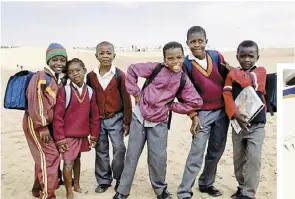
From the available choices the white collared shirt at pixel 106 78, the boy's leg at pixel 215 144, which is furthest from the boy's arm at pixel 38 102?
the boy's leg at pixel 215 144

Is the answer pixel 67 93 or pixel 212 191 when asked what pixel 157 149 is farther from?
pixel 67 93

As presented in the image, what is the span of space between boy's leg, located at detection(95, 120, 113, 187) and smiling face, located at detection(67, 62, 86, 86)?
54 centimetres

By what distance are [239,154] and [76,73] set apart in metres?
1.87

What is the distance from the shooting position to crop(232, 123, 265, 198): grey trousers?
165 inches

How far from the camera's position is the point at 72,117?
14.0 ft

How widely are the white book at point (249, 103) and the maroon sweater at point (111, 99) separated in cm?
115

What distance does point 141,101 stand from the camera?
14.0ft

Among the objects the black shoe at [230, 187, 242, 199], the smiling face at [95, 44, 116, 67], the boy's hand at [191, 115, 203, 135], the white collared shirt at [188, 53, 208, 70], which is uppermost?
the smiling face at [95, 44, 116, 67]

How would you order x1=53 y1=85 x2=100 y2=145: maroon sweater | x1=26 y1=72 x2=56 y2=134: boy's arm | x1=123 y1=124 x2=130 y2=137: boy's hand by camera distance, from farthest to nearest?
x1=123 y1=124 x2=130 y2=137: boy's hand
x1=53 y1=85 x2=100 y2=145: maroon sweater
x1=26 y1=72 x2=56 y2=134: boy's arm

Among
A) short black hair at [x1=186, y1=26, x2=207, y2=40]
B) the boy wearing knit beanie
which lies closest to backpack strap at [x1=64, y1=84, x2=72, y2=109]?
the boy wearing knit beanie

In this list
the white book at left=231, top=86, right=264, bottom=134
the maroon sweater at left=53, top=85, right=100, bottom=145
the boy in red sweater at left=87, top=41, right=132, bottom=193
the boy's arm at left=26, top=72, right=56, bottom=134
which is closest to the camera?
the boy's arm at left=26, top=72, right=56, bottom=134

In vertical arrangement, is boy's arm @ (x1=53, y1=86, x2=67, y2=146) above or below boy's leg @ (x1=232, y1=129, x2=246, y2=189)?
above

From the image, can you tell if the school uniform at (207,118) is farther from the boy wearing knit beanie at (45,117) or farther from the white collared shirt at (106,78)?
the boy wearing knit beanie at (45,117)

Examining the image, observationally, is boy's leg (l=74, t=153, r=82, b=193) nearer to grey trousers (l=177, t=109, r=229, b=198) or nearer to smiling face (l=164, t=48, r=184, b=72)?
grey trousers (l=177, t=109, r=229, b=198)
